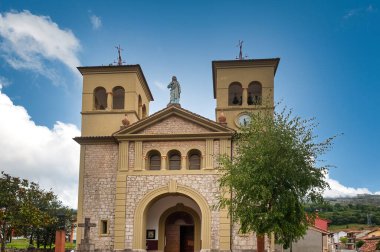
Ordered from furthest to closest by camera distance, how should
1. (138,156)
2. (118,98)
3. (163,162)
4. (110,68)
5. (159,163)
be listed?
(118,98)
(110,68)
(159,163)
(138,156)
(163,162)

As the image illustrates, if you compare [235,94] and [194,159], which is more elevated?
[235,94]

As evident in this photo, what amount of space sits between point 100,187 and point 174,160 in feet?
15.5

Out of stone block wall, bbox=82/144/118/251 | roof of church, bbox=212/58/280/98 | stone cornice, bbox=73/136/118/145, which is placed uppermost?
roof of church, bbox=212/58/280/98

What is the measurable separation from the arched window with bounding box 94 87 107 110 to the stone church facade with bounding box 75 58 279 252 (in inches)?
9.0

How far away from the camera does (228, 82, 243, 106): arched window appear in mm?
30250

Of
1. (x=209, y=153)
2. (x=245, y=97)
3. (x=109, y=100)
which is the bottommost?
(x=209, y=153)

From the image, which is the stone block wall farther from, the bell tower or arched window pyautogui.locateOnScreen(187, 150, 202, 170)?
arched window pyautogui.locateOnScreen(187, 150, 202, 170)

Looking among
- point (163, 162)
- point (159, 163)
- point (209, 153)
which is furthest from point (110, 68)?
point (209, 153)

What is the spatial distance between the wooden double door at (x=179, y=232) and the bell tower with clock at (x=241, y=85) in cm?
676

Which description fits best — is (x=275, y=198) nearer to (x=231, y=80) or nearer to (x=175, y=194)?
(x=175, y=194)

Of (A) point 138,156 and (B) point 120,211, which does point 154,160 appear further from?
(B) point 120,211

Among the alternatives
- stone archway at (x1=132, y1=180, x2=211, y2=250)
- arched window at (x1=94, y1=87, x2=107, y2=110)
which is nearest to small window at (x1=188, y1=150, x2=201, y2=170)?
stone archway at (x1=132, y1=180, x2=211, y2=250)

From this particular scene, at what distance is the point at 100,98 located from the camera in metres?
31.9

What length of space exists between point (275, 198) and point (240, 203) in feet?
5.29
